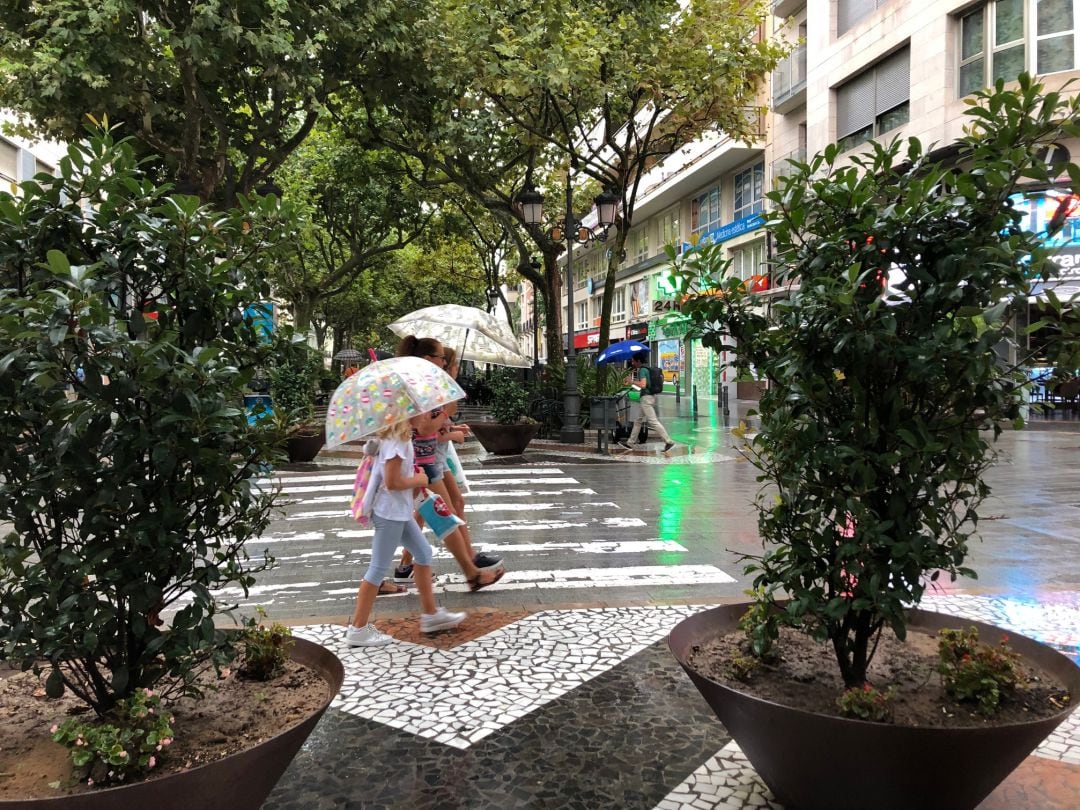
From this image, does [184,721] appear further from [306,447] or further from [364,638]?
[306,447]

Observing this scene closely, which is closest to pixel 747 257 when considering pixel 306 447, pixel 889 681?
pixel 306 447

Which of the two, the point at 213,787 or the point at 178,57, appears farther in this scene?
the point at 178,57

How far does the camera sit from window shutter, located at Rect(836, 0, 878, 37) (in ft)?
74.6

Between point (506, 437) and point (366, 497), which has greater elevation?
point (366, 497)

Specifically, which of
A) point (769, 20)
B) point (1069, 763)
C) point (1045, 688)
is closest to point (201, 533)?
point (1045, 688)

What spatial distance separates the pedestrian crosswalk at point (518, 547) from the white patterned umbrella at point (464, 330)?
2843 millimetres

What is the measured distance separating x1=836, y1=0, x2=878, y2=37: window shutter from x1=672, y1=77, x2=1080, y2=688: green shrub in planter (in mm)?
24290

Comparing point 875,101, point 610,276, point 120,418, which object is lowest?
point 120,418

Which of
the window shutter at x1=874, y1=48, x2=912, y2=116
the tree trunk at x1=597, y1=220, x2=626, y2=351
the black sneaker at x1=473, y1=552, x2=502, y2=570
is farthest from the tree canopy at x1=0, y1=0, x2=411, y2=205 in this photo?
the window shutter at x1=874, y1=48, x2=912, y2=116

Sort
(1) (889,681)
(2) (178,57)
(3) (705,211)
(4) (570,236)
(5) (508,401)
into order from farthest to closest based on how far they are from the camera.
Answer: (3) (705,211) < (4) (570,236) < (5) (508,401) < (2) (178,57) < (1) (889,681)

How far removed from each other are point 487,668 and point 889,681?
2018mm

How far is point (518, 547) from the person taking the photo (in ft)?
23.6

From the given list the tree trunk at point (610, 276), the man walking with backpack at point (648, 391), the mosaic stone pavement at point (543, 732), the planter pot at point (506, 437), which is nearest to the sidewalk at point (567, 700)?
the mosaic stone pavement at point (543, 732)

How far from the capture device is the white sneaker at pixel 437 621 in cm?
461
